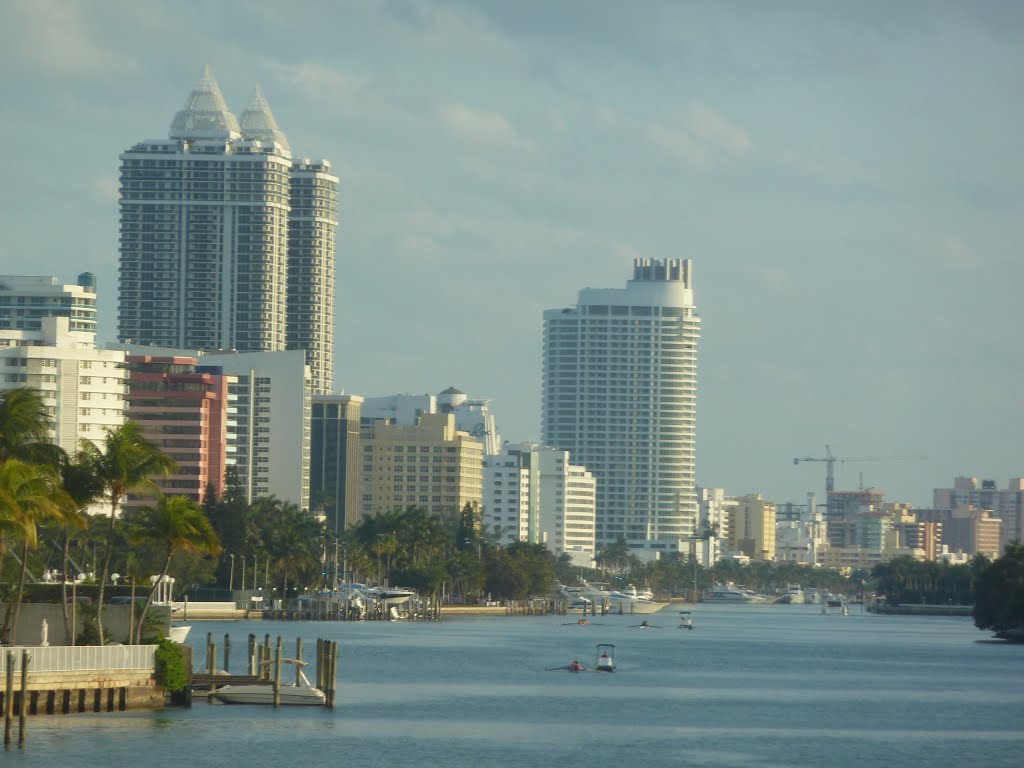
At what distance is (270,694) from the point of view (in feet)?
310

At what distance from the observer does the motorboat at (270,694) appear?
307 feet

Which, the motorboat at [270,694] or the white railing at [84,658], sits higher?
the white railing at [84,658]

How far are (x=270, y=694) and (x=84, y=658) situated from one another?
17757 mm

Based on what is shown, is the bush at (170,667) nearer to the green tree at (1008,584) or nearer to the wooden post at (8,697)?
the wooden post at (8,697)

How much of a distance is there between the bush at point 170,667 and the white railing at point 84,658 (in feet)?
1.54

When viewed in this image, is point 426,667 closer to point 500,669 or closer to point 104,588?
point 500,669

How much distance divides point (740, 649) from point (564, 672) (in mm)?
54363

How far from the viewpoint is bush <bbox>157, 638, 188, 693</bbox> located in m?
82.8

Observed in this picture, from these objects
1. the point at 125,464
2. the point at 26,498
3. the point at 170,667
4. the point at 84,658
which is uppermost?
the point at 125,464

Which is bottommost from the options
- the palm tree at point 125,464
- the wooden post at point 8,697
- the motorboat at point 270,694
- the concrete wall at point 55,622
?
the motorboat at point 270,694

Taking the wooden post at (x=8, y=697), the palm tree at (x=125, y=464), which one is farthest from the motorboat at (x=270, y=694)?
the wooden post at (x=8, y=697)

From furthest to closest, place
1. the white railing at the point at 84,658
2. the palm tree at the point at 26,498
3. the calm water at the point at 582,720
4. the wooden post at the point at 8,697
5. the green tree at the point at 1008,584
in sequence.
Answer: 1. the green tree at the point at 1008,584
2. the calm water at the point at 582,720
3. the white railing at the point at 84,658
4. the palm tree at the point at 26,498
5. the wooden post at the point at 8,697

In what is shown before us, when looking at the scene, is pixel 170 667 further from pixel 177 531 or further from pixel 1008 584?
pixel 1008 584

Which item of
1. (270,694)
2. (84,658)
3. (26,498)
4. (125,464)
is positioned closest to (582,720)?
(270,694)
